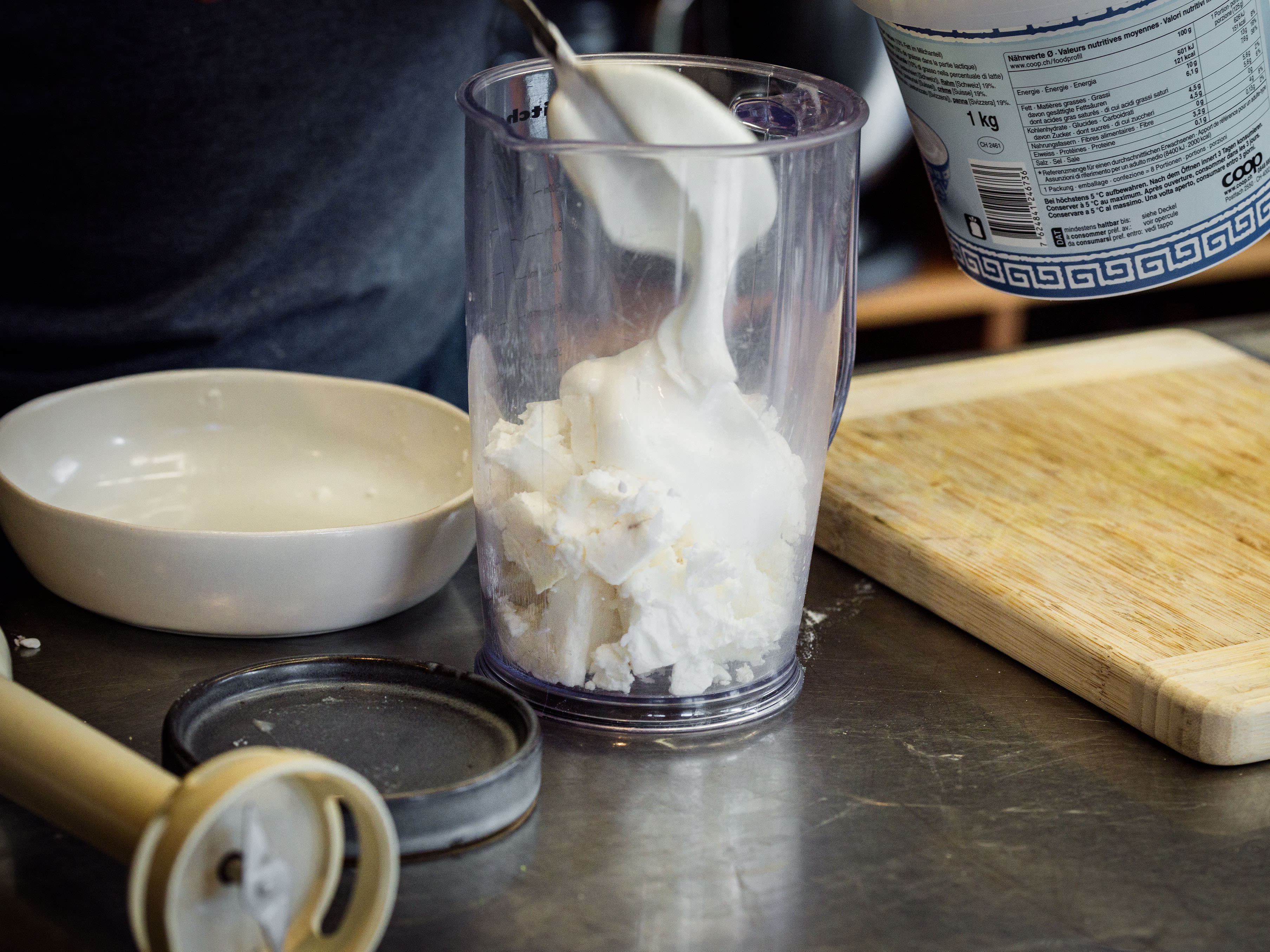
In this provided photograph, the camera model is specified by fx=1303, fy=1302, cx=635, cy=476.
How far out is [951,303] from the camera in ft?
6.19

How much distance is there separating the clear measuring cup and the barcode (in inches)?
4.0

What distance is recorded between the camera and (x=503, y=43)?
1.42 metres

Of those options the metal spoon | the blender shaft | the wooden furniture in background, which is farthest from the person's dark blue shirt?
the wooden furniture in background

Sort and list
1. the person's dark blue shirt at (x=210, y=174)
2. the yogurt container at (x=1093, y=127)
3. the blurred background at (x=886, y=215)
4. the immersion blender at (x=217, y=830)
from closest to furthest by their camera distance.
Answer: the immersion blender at (x=217, y=830) < the yogurt container at (x=1093, y=127) < the person's dark blue shirt at (x=210, y=174) < the blurred background at (x=886, y=215)

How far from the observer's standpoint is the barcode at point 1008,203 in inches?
24.5

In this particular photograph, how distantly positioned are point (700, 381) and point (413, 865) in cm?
22

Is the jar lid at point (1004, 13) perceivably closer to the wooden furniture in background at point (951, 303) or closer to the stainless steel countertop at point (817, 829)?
the stainless steel countertop at point (817, 829)

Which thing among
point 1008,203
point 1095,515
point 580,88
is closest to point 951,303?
A: point 1095,515

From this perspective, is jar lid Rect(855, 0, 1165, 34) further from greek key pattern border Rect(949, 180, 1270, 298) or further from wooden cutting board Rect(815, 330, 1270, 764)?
wooden cutting board Rect(815, 330, 1270, 764)

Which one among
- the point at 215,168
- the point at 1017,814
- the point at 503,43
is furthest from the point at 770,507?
the point at 503,43

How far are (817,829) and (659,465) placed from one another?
0.15 metres

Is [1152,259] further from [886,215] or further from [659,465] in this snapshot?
[886,215]

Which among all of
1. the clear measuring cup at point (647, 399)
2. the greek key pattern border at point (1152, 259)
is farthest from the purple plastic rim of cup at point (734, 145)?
the greek key pattern border at point (1152, 259)

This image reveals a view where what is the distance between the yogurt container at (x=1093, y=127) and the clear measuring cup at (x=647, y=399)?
74 millimetres
